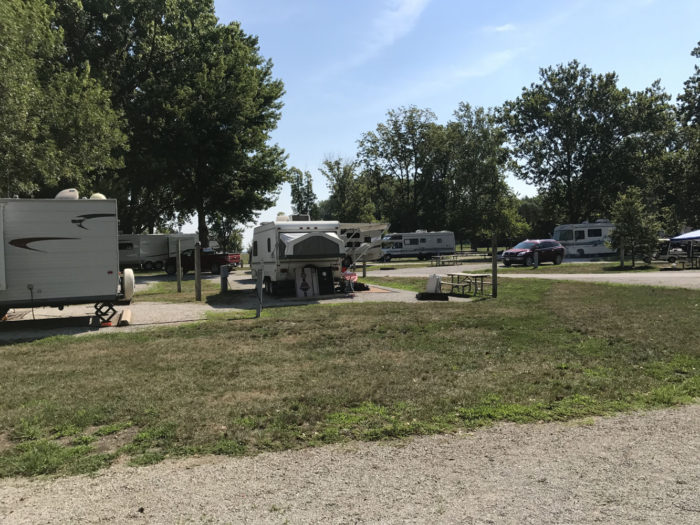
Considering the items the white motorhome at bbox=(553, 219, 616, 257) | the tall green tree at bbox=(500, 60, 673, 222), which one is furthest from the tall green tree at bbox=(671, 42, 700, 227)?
the white motorhome at bbox=(553, 219, 616, 257)

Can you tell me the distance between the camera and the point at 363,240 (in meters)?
20.7

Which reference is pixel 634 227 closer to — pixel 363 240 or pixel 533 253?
pixel 533 253

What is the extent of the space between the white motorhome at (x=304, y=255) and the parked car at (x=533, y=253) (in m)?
17.0

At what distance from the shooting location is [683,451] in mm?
3771

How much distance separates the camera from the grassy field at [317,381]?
4.25m

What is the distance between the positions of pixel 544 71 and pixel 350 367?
167 ft

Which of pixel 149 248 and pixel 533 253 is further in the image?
pixel 149 248

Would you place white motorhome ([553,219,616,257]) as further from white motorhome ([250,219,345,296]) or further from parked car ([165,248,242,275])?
white motorhome ([250,219,345,296])

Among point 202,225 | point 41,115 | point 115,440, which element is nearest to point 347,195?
point 202,225

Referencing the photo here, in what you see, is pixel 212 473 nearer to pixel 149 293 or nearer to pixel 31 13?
pixel 149 293

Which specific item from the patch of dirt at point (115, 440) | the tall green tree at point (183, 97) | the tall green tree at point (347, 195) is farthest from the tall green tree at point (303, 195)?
the patch of dirt at point (115, 440)

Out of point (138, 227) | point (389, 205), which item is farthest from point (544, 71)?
point (138, 227)

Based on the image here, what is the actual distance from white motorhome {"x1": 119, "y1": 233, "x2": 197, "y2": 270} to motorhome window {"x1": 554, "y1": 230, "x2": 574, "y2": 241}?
2617 cm

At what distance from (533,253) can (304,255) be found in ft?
61.5
